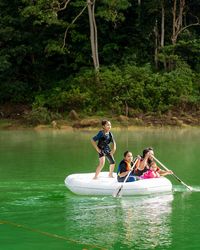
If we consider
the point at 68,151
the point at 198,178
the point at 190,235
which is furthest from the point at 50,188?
the point at 68,151

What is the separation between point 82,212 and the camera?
9.40 metres

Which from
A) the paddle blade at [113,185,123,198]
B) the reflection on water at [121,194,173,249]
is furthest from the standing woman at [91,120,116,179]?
the reflection on water at [121,194,173,249]

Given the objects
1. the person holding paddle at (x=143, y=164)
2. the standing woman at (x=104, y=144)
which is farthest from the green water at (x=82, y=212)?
the standing woman at (x=104, y=144)

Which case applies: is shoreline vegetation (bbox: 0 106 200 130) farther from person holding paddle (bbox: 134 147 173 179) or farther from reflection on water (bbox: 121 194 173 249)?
reflection on water (bbox: 121 194 173 249)

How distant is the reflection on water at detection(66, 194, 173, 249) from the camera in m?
7.69

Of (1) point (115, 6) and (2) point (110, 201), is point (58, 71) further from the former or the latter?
(2) point (110, 201)

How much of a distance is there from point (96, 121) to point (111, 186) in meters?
16.2

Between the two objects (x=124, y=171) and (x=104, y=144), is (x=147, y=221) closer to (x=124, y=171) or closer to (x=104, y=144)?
(x=124, y=171)

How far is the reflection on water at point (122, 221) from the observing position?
303 inches

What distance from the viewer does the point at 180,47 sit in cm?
3172

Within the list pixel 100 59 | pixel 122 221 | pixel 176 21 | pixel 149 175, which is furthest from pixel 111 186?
pixel 176 21

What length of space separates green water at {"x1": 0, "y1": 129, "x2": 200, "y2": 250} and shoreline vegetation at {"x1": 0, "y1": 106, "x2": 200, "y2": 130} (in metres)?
9.81

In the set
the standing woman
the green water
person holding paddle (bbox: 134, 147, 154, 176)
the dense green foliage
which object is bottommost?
the green water

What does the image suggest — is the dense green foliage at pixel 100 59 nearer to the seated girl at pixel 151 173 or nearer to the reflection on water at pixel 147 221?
the seated girl at pixel 151 173
